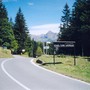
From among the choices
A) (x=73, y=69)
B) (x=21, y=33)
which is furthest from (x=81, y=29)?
(x=21, y=33)

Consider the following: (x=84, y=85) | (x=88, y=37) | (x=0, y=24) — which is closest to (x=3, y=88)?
(x=84, y=85)

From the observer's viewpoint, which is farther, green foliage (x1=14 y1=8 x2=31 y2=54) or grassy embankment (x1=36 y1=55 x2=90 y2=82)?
green foliage (x1=14 y1=8 x2=31 y2=54)

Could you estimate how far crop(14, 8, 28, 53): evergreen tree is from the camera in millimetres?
91738

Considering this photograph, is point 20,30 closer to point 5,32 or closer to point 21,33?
point 21,33

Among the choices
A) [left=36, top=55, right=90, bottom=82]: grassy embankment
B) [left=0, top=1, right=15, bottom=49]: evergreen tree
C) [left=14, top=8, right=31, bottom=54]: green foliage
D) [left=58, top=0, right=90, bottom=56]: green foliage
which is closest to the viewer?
[left=36, top=55, right=90, bottom=82]: grassy embankment

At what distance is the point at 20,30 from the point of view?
93.6 metres

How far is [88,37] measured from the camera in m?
56.1

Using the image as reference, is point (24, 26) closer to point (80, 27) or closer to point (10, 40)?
point (10, 40)

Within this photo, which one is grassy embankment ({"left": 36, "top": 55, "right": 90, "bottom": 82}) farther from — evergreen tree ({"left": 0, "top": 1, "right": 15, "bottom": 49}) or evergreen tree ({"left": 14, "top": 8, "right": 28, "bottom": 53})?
evergreen tree ({"left": 14, "top": 8, "right": 28, "bottom": 53})

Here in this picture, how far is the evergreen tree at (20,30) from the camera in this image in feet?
301

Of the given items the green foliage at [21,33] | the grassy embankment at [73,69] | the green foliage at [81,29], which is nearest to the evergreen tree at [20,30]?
the green foliage at [21,33]

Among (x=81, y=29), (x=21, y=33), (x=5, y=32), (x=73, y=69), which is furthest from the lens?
(x=21, y=33)

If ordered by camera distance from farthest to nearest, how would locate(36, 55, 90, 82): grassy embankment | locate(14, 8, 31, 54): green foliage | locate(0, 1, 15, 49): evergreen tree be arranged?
locate(14, 8, 31, 54): green foliage
locate(0, 1, 15, 49): evergreen tree
locate(36, 55, 90, 82): grassy embankment

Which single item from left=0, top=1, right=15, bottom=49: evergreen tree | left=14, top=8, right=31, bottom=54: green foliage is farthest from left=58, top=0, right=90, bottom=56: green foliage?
left=14, top=8, right=31, bottom=54: green foliage
